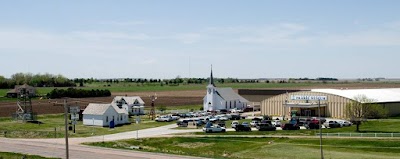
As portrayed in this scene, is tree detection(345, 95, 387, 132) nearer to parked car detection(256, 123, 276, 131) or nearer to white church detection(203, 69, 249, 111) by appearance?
parked car detection(256, 123, 276, 131)

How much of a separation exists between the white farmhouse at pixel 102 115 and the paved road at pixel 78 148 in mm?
10192

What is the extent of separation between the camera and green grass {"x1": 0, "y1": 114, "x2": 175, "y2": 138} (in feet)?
231

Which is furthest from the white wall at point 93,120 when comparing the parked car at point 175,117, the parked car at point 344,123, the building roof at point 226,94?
the parked car at point 344,123

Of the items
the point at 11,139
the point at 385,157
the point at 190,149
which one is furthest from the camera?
the point at 11,139

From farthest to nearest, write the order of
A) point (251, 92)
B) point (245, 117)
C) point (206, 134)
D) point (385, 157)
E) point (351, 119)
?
1. point (251, 92)
2. point (245, 117)
3. point (351, 119)
4. point (206, 134)
5. point (385, 157)

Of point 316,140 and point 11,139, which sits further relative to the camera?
point 11,139

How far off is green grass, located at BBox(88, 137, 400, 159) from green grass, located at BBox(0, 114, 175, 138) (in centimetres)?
1166

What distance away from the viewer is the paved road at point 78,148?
4878 cm

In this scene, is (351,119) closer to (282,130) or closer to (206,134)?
(282,130)

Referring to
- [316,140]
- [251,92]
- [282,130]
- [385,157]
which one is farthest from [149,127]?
[251,92]

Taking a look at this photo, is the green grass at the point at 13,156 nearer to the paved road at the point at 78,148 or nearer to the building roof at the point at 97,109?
the paved road at the point at 78,148

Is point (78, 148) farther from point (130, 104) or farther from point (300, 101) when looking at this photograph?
point (300, 101)

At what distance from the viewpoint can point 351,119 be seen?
78.5 meters

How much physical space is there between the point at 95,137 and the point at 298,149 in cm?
2655
